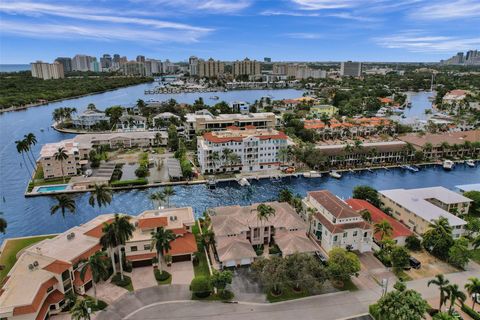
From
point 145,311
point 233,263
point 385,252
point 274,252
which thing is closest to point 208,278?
point 233,263

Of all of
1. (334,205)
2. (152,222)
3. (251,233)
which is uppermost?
(334,205)

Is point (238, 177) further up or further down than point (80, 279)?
further down

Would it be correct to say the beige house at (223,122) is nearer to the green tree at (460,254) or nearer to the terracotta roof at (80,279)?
the terracotta roof at (80,279)

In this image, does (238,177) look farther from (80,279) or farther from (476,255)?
(476,255)

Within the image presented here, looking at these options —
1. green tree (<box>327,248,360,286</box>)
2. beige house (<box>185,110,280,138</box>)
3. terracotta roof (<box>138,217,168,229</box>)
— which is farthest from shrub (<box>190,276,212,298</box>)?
beige house (<box>185,110,280,138</box>)

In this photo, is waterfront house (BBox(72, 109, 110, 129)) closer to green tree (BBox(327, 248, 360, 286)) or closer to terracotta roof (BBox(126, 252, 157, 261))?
terracotta roof (BBox(126, 252, 157, 261))

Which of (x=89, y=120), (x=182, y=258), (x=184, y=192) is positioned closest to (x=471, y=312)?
(x=182, y=258)
